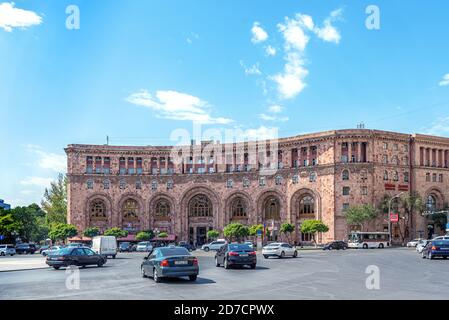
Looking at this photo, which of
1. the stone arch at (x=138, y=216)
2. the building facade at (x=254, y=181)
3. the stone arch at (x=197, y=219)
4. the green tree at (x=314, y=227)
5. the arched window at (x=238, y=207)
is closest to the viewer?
the green tree at (x=314, y=227)

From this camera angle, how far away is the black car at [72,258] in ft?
108

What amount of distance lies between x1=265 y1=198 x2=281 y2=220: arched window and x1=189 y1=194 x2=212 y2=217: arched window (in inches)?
415

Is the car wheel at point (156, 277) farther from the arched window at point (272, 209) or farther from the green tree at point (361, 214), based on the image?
the arched window at point (272, 209)

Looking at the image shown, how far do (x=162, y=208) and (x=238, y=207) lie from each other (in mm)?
14274

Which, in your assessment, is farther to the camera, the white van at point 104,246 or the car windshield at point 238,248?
the white van at point 104,246

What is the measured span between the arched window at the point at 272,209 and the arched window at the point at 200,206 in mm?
10541

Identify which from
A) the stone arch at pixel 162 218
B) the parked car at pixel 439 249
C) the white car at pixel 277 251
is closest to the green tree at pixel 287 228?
the stone arch at pixel 162 218

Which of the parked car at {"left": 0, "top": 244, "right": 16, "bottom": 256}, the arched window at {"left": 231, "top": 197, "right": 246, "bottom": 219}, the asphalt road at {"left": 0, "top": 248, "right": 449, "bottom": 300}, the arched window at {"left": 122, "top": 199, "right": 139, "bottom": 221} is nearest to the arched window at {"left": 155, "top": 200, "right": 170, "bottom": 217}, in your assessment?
the arched window at {"left": 122, "top": 199, "right": 139, "bottom": 221}

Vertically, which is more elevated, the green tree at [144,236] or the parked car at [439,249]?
the parked car at [439,249]

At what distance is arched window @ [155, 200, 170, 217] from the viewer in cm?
9894

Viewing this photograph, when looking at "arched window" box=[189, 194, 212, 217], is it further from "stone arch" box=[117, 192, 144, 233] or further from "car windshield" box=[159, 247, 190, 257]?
"car windshield" box=[159, 247, 190, 257]

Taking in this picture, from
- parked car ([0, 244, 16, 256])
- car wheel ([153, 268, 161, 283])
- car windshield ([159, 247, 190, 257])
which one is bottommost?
parked car ([0, 244, 16, 256])

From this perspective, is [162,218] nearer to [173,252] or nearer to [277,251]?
[277,251]
